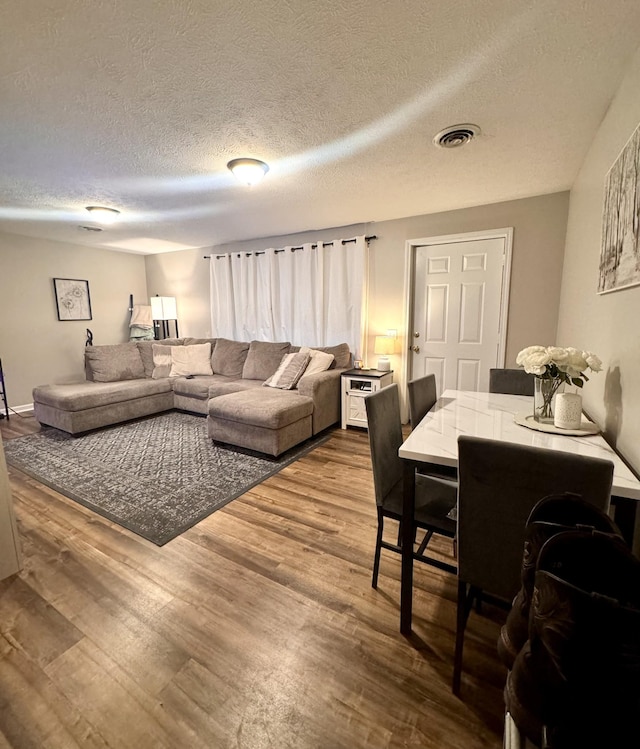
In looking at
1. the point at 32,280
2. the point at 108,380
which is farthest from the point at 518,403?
the point at 32,280

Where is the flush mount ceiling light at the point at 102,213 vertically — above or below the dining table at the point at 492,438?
above

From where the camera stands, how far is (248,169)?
236cm

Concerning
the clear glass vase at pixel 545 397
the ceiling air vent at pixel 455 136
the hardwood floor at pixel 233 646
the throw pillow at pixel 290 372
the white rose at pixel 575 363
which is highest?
the ceiling air vent at pixel 455 136

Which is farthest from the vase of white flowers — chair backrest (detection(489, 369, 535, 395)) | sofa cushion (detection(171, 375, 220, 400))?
sofa cushion (detection(171, 375, 220, 400))

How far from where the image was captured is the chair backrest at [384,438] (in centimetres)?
153

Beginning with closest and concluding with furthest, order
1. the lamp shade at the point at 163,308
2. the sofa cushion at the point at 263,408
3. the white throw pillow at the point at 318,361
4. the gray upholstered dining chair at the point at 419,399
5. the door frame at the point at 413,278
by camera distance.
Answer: the gray upholstered dining chair at the point at 419,399
the sofa cushion at the point at 263,408
the door frame at the point at 413,278
the white throw pillow at the point at 318,361
the lamp shade at the point at 163,308

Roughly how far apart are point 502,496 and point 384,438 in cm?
65

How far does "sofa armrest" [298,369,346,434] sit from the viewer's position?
11.5 ft

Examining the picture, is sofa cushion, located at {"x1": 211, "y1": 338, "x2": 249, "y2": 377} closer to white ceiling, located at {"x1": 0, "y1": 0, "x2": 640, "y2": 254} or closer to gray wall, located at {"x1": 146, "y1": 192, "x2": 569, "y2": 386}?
gray wall, located at {"x1": 146, "y1": 192, "x2": 569, "y2": 386}

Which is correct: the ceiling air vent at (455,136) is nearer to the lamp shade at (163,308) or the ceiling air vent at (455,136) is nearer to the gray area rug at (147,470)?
the gray area rug at (147,470)

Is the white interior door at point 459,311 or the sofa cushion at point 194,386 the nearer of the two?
the white interior door at point 459,311

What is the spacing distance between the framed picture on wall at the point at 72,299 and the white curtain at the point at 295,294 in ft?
6.24

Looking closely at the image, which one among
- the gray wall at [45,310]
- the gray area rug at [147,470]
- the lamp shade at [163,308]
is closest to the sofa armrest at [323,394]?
the gray area rug at [147,470]

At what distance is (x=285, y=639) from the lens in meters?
1.37
